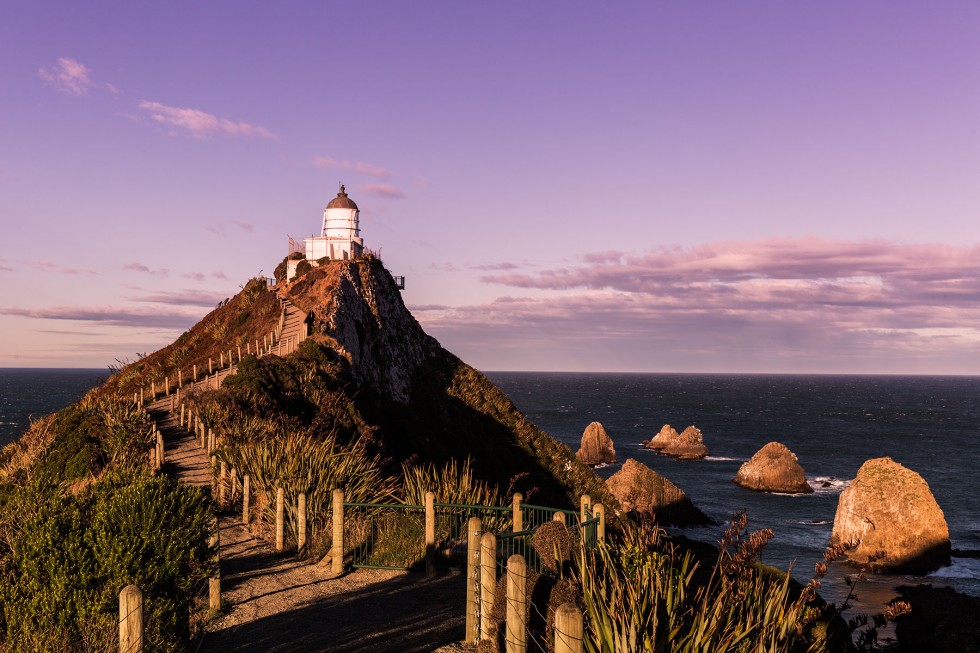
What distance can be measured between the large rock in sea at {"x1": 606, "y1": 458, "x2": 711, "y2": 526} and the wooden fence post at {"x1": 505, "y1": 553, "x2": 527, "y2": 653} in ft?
143

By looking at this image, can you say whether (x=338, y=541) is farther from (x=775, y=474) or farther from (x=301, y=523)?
(x=775, y=474)

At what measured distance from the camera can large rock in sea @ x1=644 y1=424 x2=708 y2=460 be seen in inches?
3150

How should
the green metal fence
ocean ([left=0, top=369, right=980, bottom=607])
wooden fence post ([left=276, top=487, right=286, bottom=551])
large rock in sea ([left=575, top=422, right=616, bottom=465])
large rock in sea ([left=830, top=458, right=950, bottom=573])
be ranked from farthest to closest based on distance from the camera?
large rock in sea ([left=575, top=422, right=616, bottom=465]), ocean ([left=0, top=369, right=980, bottom=607]), large rock in sea ([left=830, top=458, right=950, bottom=573]), wooden fence post ([left=276, top=487, right=286, bottom=551]), the green metal fence

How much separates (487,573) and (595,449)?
71330mm

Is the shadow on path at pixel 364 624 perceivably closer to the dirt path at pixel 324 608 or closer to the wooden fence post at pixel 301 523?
the dirt path at pixel 324 608

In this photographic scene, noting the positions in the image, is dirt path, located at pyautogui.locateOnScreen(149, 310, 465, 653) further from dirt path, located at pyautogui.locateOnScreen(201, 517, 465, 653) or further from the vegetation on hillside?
the vegetation on hillside

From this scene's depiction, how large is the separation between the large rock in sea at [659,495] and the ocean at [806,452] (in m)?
1.40

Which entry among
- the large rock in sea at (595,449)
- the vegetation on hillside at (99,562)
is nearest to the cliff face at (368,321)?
the large rock in sea at (595,449)

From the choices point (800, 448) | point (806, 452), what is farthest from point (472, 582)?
point (800, 448)

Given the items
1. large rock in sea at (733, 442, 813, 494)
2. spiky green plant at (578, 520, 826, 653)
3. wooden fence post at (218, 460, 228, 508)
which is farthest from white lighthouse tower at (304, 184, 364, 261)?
spiky green plant at (578, 520, 826, 653)

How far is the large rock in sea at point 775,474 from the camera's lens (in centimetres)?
6059

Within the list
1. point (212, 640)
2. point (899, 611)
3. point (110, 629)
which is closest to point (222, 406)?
point (212, 640)

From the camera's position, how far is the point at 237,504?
1817 cm

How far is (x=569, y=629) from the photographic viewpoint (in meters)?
5.21
